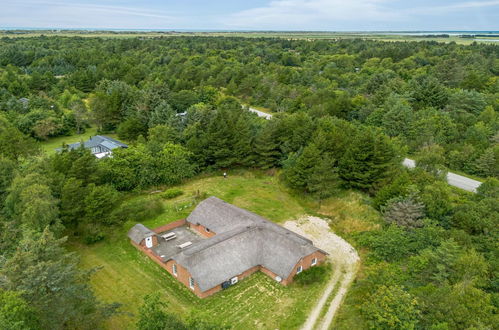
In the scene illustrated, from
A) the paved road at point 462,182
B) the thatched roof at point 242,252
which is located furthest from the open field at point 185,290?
the paved road at point 462,182

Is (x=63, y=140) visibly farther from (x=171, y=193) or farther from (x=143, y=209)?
(x=143, y=209)

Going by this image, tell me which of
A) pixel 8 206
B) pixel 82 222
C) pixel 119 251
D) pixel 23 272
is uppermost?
pixel 23 272

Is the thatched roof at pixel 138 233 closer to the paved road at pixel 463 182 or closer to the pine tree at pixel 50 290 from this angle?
the pine tree at pixel 50 290

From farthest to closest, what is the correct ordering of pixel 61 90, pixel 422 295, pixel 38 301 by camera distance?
pixel 61 90 < pixel 422 295 < pixel 38 301

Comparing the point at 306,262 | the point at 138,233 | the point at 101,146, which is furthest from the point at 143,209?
the point at 101,146

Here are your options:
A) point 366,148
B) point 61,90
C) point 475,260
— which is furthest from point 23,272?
point 61,90

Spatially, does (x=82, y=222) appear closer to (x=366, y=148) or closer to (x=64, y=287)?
(x=64, y=287)
